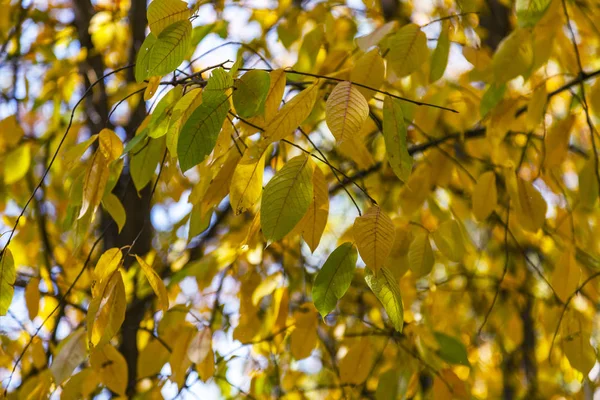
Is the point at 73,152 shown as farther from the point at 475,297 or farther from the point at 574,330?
the point at 475,297

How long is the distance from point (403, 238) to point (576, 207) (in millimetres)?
971

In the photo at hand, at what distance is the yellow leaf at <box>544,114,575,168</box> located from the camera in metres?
1.54

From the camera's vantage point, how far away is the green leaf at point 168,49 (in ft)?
2.91

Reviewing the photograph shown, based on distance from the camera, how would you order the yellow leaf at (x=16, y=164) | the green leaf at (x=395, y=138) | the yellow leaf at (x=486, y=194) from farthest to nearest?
1. the yellow leaf at (x=16, y=164)
2. the yellow leaf at (x=486, y=194)
3. the green leaf at (x=395, y=138)

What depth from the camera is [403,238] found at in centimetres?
134

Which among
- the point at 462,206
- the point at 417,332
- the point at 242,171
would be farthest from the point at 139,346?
the point at 242,171

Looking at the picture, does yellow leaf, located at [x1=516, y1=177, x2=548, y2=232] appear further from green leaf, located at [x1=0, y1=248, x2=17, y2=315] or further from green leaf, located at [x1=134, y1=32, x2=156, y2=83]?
green leaf, located at [x1=0, y1=248, x2=17, y2=315]

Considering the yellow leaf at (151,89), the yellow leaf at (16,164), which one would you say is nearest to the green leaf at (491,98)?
the yellow leaf at (151,89)

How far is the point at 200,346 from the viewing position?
4.32 feet

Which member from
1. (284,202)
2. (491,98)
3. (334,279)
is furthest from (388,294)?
(491,98)

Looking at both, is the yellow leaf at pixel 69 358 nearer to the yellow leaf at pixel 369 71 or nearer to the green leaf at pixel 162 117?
the green leaf at pixel 162 117

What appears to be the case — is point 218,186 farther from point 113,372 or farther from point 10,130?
point 10,130

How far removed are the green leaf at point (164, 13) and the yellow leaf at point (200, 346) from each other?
652 mm

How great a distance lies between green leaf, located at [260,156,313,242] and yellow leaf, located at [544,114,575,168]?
3.01 feet
